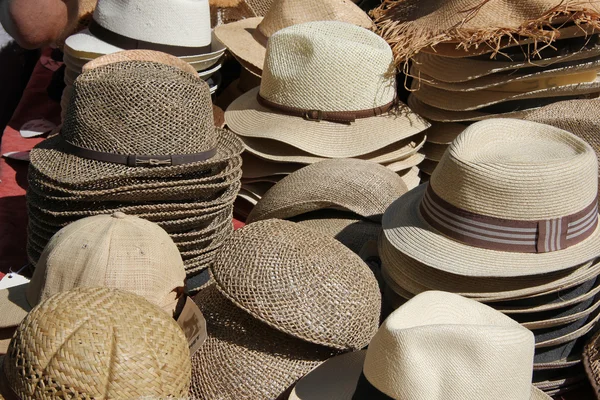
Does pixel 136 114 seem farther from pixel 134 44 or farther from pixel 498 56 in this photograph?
pixel 498 56

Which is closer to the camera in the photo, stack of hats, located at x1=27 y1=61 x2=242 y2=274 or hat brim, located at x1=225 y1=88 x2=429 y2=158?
stack of hats, located at x1=27 y1=61 x2=242 y2=274

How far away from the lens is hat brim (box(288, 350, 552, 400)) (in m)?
2.02

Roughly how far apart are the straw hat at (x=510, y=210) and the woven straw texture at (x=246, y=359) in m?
0.48

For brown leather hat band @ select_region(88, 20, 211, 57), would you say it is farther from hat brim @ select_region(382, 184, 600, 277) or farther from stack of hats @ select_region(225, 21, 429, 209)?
hat brim @ select_region(382, 184, 600, 277)

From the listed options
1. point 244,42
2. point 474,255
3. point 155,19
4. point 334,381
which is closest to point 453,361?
point 334,381

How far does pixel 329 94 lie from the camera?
334 cm

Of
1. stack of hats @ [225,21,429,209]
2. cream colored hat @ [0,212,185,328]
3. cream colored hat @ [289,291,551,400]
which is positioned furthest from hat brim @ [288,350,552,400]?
stack of hats @ [225,21,429,209]

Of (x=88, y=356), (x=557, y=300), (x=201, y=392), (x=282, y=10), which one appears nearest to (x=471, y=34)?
(x=282, y=10)

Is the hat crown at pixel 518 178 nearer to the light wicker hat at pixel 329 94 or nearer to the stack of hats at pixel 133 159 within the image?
the stack of hats at pixel 133 159

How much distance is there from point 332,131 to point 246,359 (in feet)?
4.97

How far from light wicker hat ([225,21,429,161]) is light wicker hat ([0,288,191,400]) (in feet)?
5.39

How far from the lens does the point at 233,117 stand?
3598mm

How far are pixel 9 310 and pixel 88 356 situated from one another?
0.72 metres

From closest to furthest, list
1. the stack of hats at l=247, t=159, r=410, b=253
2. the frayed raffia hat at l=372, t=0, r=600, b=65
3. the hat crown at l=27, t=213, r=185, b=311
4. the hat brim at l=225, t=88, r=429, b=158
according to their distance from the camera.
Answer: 1. the hat crown at l=27, t=213, r=185, b=311
2. the stack of hats at l=247, t=159, r=410, b=253
3. the frayed raffia hat at l=372, t=0, r=600, b=65
4. the hat brim at l=225, t=88, r=429, b=158
